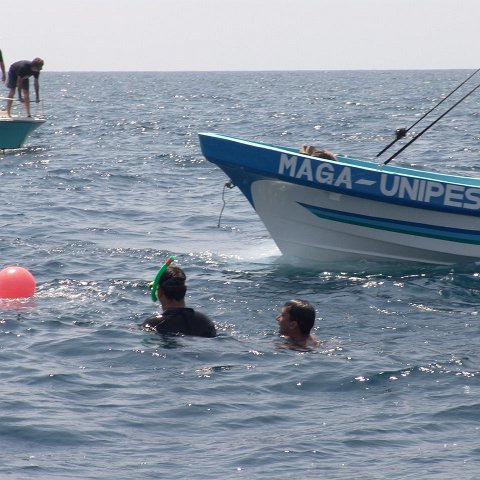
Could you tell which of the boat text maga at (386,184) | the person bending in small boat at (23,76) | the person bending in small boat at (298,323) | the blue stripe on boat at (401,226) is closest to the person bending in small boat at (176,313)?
the person bending in small boat at (298,323)

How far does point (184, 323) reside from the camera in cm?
877

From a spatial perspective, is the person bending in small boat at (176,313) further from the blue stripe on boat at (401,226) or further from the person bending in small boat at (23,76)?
the person bending in small boat at (23,76)

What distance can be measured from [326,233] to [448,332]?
296 cm

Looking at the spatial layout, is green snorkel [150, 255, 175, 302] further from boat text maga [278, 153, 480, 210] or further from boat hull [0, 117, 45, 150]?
boat hull [0, 117, 45, 150]

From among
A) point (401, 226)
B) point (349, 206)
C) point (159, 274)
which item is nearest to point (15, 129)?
point (349, 206)

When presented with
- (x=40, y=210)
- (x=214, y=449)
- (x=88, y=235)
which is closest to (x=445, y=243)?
(x=88, y=235)

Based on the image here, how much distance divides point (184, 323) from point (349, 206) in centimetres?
350

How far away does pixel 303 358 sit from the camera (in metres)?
8.47

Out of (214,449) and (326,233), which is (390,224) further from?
A: (214,449)

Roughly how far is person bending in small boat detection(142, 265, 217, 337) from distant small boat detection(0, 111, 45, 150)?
640 inches

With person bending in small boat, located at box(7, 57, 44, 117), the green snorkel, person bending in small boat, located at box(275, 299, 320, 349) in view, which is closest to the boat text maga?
person bending in small boat, located at box(275, 299, 320, 349)

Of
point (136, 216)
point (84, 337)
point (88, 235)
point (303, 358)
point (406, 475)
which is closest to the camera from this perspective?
point (406, 475)

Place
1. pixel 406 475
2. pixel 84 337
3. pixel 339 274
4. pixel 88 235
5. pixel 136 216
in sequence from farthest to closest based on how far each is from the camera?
1. pixel 136 216
2. pixel 88 235
3. pixel 339 274
4. pixel 84 337
5. pixel 406 475

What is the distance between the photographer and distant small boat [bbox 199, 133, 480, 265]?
37.3ft
